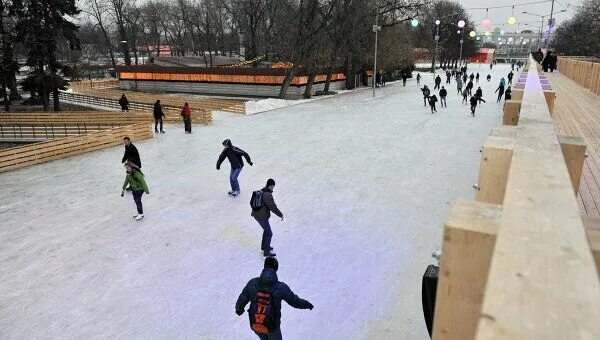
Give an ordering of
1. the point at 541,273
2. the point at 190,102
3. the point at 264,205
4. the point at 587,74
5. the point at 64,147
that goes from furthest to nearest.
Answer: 1. the point at 190,102
2. the point at 587,74
3. the point at 64,147
4. the point at 264,205
5. the point at 541,273

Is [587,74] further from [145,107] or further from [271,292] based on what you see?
[145,107]

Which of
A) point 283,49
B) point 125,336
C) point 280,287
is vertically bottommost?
point 125,336

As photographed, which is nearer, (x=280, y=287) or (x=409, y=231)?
(x=280, y=287)

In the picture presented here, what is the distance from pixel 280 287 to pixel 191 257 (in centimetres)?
377

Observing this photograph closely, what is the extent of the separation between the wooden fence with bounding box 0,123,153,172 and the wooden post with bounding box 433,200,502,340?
50.8 ft

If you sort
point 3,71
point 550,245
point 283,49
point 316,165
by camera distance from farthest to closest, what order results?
point 283,49
point 3,71
point 316,165
point 550,245

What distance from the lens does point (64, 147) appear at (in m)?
15.3

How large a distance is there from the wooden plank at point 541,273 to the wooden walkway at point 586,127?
4.19 m

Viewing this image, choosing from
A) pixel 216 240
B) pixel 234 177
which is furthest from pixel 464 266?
pixel 234 177

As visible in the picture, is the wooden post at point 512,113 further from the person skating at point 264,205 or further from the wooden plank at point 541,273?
the person skating at point 264,205

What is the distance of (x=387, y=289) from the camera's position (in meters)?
6.21

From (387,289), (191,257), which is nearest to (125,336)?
(191,257)

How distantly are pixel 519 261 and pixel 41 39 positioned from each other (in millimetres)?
34366

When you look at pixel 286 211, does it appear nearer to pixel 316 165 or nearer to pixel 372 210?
pixel 372 210
